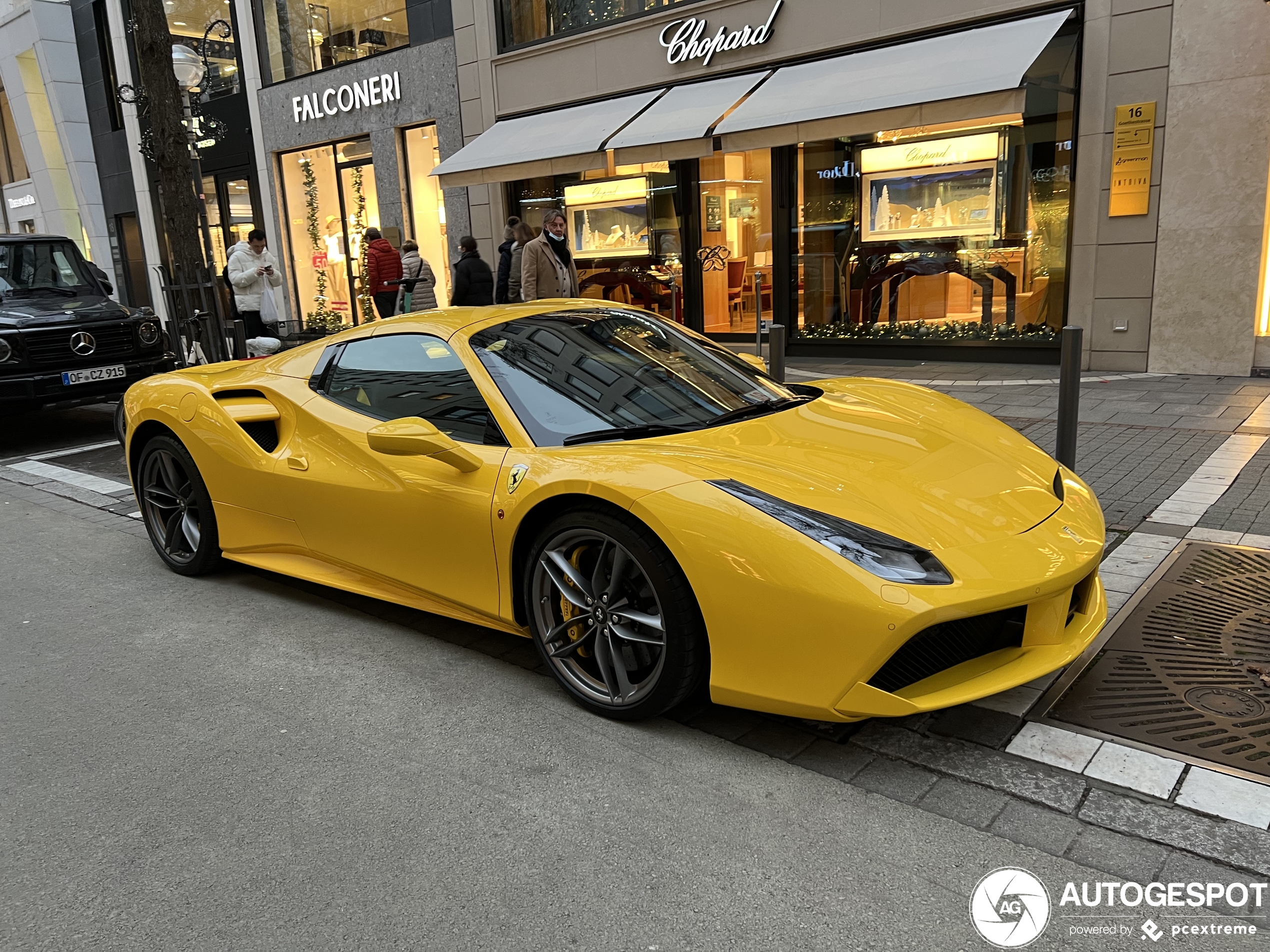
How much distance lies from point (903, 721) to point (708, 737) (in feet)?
2.13

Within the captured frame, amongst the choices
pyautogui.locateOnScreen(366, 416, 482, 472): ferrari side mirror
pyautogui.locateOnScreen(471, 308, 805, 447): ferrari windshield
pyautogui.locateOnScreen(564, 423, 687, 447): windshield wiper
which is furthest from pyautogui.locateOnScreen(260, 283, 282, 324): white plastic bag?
pyautogui.locateOnScreen(564, 423, 687, 447): windshield wiper

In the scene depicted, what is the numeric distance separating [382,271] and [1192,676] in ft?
36.4

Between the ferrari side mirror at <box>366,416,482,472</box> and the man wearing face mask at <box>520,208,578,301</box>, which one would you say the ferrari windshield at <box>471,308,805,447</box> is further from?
the man wearing face mask at <box>520,208,578,301</box>

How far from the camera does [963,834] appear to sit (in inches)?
96.7

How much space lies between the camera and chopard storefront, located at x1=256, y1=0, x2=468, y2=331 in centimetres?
1554

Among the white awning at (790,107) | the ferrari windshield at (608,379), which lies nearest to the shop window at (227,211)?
the white awning at (790,107)

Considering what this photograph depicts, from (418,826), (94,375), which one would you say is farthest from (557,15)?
(418,826)

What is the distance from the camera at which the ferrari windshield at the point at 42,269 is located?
9750 millimetres

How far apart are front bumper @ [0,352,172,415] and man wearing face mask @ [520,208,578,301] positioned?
11.8 feet

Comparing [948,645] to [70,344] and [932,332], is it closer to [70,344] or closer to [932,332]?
[70,344]

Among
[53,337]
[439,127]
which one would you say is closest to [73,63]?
[439,127]

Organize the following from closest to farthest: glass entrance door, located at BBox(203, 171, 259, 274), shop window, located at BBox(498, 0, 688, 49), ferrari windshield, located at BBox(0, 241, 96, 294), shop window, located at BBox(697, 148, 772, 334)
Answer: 1. ferrari windshield, located at BBox(0, 241, 96, 294)
2. shop window, located at BBox(697, 148, 772, 334)
3. shop window, located at BBox(498, 0, 688, 49)
4. glass entrance door, located at BBox(203, 171, 259, 274)

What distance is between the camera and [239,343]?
1005 cm

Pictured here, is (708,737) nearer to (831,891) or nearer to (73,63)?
(831,891)
